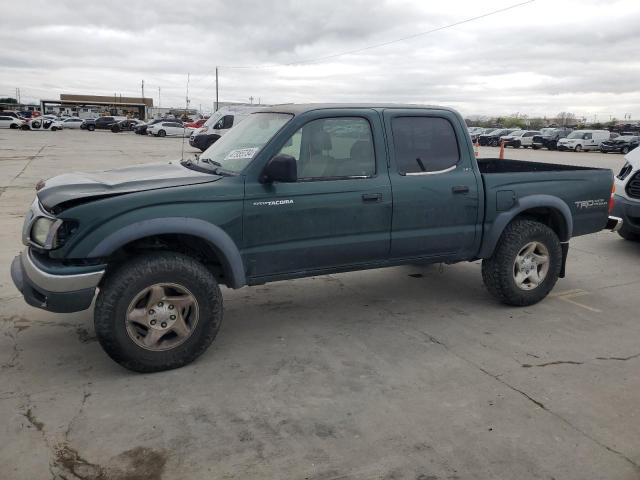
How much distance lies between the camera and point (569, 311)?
5305 mm

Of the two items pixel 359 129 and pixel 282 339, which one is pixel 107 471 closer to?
pixel 282 339

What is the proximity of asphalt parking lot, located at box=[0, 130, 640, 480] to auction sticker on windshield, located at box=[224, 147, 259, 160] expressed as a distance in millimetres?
1446

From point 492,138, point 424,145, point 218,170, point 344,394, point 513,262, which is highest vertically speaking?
point 492,138

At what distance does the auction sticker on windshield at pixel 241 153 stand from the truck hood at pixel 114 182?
0.28 m

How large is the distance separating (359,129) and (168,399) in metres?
2.52

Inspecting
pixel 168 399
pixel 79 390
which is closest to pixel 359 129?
pixel 168 399

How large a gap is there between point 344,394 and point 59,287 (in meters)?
1.94

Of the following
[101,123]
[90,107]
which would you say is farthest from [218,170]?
[90,107]

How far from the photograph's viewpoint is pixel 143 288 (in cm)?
370

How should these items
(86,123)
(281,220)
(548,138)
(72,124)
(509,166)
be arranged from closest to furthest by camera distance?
(281,220), (509,166), (548,138), (86,123), (72,124)

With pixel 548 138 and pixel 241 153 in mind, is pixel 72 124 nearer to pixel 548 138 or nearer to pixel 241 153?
pixel 548 138

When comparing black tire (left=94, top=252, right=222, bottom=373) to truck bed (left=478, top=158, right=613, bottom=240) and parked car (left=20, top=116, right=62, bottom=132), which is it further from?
parked car (left=20, top=116, right=62, bottom=132)

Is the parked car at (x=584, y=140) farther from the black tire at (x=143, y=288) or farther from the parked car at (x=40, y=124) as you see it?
the parked car at (x=40, y=124)

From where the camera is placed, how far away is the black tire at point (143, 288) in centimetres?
363
